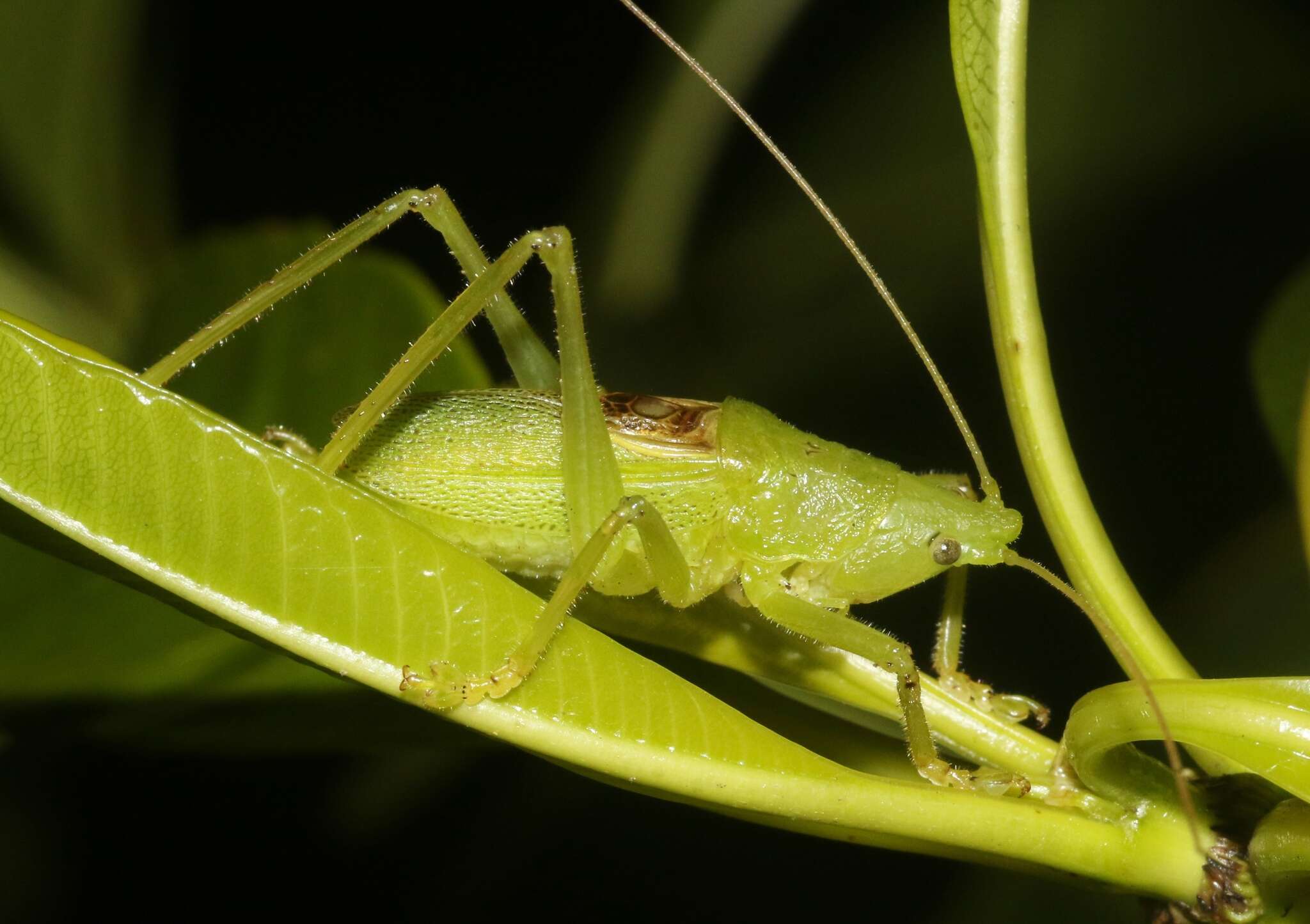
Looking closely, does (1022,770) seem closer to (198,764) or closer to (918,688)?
(918,688)

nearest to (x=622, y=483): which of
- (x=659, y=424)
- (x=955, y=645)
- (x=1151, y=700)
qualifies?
(x=659, y=424)

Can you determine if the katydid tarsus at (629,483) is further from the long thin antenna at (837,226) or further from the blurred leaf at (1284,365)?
the blurred leaf at (1284,365)

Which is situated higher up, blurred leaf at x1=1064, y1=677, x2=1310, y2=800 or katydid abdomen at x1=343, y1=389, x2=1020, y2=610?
katydid abdomen at x1=343, y1=389, x2=1020, y2=610

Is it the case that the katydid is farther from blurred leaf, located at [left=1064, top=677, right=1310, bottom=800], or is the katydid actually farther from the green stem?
blurred leaf, located at [left=1064, top=677, right=1310, bottom=800]

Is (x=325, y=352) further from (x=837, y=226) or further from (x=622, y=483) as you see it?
(x=837, y=226)

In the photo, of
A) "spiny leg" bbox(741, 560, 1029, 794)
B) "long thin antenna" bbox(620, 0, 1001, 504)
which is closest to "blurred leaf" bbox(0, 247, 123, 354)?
"long thin antenna" bbox(620, 0, 1001, 504)
